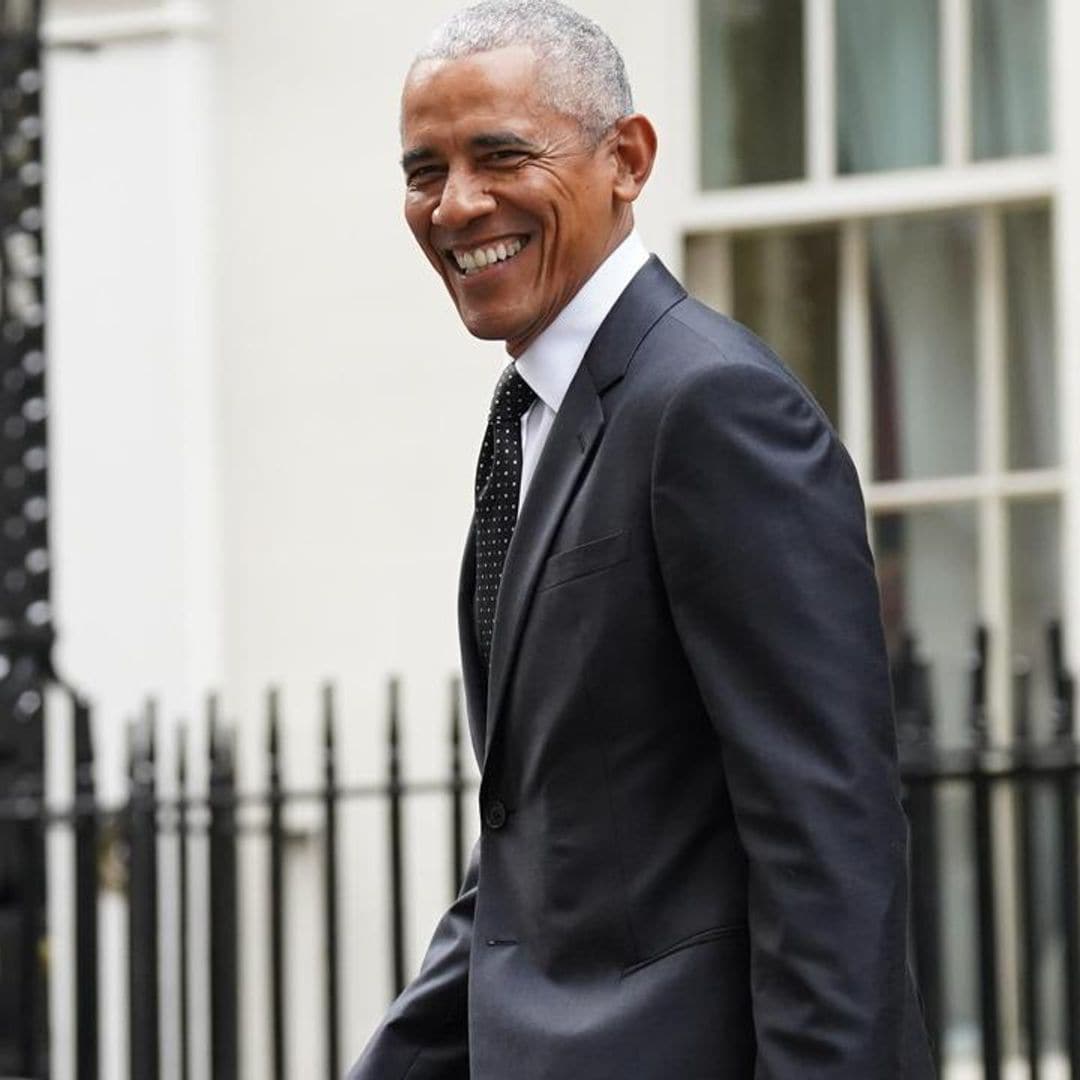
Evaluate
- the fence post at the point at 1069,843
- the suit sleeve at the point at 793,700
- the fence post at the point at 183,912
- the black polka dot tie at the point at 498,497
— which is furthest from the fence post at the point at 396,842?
the suit sleeve at the point at 793,700

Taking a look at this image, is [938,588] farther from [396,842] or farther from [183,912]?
[183,912]

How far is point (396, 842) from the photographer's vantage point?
6.38 meters

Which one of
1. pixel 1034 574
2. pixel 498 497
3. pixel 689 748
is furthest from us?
pixel 1034 574

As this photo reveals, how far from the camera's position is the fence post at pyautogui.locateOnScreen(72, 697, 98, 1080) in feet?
22.2

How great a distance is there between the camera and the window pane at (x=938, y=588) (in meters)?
7.45

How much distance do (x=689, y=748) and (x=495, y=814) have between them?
23cm

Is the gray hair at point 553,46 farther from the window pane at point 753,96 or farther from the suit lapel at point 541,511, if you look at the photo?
the window pane at point 753,96

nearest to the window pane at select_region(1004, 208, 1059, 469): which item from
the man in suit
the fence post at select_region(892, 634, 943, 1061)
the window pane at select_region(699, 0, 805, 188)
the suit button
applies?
the window pane at select_region(699, 0, 805, 188)

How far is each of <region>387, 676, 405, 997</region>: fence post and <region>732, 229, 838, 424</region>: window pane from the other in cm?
181

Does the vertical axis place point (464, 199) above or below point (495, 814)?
above

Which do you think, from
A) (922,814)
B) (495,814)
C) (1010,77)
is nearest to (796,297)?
(1010,77)

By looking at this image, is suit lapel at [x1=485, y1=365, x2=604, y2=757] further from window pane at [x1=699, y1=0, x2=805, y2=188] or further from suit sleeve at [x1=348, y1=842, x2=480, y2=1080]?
window pane at [x1=699, y1=0, x2=805, y2=188]

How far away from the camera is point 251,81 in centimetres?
812

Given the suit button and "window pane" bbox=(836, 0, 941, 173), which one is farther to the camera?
"window pane" bbox=(836, 0, 941, 173)
